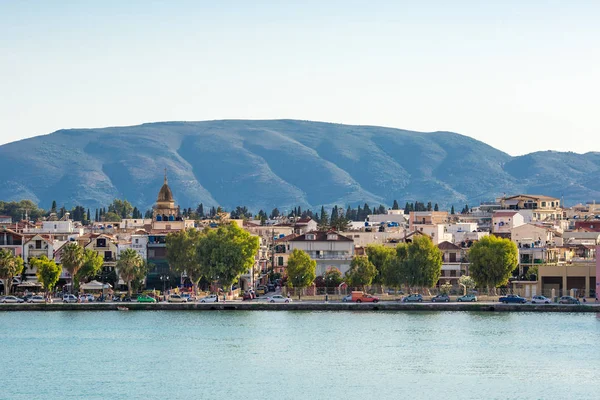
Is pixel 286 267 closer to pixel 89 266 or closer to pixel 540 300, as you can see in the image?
pixel 89 266

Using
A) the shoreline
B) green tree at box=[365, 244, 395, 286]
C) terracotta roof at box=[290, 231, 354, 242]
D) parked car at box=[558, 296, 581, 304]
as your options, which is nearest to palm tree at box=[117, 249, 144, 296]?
the shoreline

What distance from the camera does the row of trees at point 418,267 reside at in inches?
3866

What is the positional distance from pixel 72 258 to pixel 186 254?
8948 millimetres

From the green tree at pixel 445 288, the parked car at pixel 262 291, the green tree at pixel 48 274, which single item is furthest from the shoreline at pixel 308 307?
the parked car at pixel 262 291

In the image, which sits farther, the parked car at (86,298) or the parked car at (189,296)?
the parked car at (86,298)

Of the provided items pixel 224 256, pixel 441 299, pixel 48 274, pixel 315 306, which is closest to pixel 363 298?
pixel 315 306

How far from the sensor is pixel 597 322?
81000 millimetres

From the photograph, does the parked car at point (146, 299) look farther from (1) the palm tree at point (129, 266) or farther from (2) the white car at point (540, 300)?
(2) the white car at point (540, 300)

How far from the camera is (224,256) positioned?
3895 inches

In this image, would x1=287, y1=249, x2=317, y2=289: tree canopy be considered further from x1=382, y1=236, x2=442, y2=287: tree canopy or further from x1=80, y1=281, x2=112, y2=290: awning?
x1=80, y1=281, x2=112, y2=290: awning

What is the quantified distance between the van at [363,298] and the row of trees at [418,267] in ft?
9.85

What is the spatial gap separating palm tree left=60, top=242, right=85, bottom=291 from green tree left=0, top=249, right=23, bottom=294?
3791mm

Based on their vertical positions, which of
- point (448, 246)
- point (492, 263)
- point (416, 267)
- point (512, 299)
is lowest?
A: point (512, 299)

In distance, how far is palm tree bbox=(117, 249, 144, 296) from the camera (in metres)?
99.8
